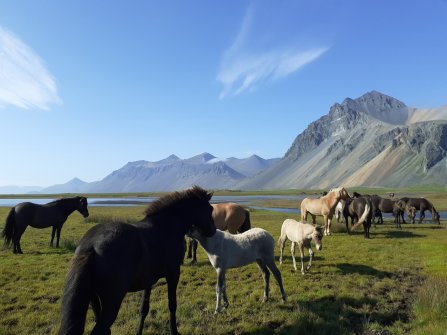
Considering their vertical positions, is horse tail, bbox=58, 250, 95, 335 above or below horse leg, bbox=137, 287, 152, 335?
above

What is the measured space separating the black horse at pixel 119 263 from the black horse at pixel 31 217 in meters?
12.9

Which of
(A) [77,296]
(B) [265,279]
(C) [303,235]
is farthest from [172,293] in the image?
(C) [303,235]

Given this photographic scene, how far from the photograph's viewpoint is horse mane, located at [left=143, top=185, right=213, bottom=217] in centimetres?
749

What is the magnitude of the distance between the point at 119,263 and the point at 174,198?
107 inches

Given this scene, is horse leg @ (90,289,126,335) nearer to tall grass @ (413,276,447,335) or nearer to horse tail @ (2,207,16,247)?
tall grass @ (413,276,447,335)

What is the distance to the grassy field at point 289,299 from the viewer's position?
299 inches

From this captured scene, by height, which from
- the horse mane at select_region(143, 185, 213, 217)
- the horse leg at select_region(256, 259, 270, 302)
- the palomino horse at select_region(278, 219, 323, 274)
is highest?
the horse mane at select_region(143, 185, 213, 217)

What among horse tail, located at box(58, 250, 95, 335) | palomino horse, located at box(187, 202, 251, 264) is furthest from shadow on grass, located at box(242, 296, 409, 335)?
palomino horse, located at box(187, 202, 251, 264)

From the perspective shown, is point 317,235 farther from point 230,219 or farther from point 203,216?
point 203,216

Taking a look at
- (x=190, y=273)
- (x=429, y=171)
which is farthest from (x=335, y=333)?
(x=429, y=171)

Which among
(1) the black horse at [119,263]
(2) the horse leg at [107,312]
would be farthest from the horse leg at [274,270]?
(2) the horse leg at [107,312]

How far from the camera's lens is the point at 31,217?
17.4 metres

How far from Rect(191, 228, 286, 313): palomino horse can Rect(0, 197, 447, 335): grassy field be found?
2.31 feet

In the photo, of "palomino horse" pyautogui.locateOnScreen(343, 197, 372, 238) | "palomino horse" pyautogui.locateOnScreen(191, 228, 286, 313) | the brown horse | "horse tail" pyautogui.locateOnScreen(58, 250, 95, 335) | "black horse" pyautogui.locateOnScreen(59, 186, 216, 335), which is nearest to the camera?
"horse tail" pyautogui.locateOnScreen(58, 250, 95, 335)
